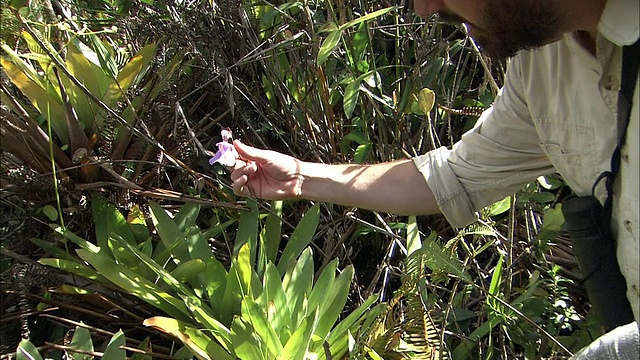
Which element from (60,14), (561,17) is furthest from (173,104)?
(561,17)

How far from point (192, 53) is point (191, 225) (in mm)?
476

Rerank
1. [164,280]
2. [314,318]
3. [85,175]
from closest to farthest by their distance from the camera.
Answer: [314,318], [164,280], [85,175]

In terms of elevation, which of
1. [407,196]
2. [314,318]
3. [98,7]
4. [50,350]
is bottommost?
[50,350]

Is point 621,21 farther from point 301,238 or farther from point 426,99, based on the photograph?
point 301,238

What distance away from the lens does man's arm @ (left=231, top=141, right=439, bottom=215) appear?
167cm

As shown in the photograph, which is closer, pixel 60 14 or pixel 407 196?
pixel 407 196

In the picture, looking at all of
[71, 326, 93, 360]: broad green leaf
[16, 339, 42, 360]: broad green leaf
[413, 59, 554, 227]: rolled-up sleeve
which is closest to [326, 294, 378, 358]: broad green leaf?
[413, 59, 554, 227]: rolled-up sleeve

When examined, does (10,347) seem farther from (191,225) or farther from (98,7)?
(98,7)

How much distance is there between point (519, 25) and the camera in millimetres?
1163

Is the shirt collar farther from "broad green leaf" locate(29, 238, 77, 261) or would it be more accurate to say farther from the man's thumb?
"broad green leaf" locate(29, 238, 77, 261)

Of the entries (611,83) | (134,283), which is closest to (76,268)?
(134,283)

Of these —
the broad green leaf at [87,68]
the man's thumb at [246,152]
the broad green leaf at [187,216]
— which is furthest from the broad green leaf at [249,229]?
the broad green leaf at [87,68]

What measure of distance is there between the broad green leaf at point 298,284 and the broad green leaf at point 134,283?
0.85 feet

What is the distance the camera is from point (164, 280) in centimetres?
179
